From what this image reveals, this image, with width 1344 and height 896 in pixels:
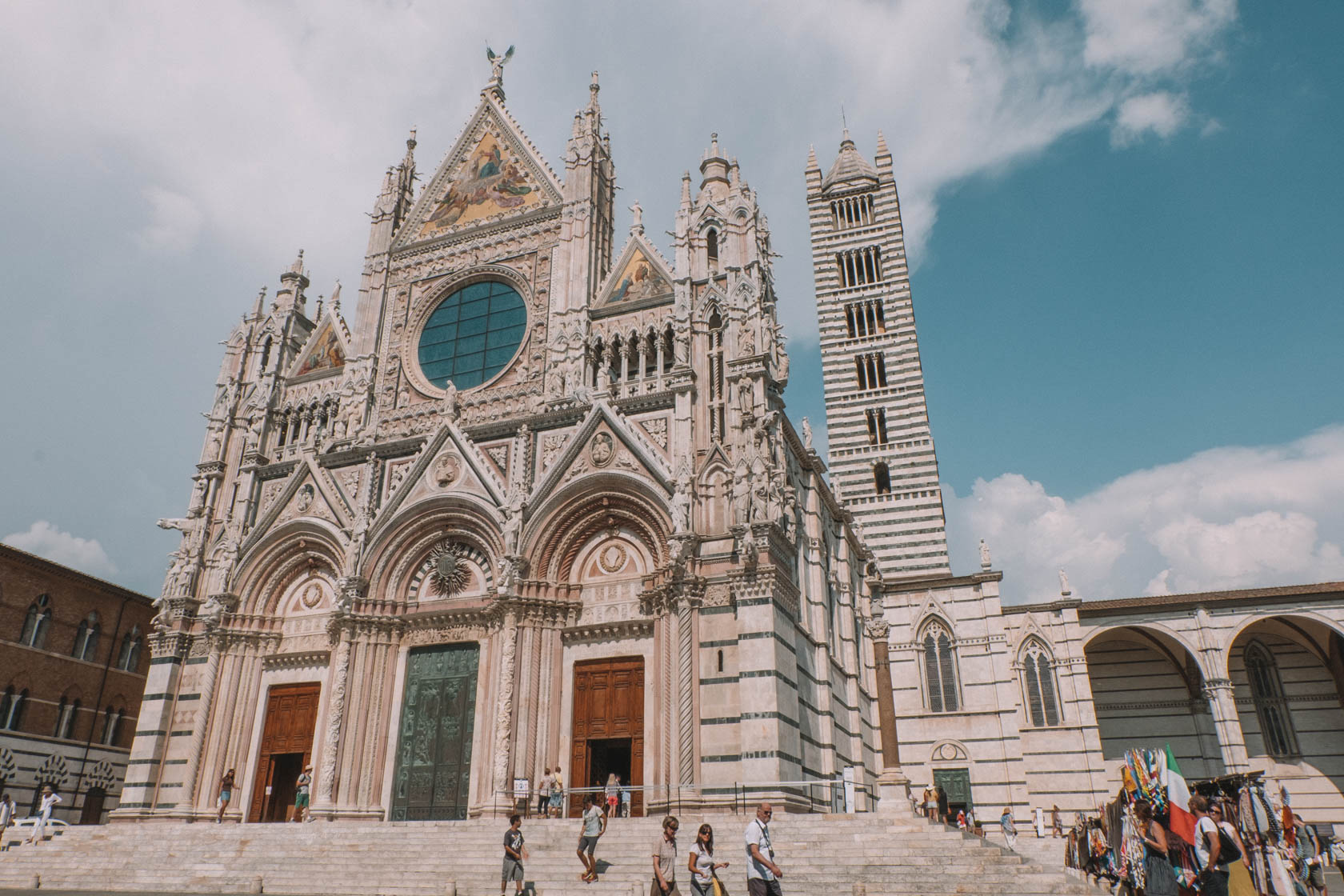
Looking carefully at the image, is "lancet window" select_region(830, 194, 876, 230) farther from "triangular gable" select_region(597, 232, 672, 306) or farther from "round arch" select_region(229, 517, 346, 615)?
"round arch" select_region(229, 517, 346, 615)

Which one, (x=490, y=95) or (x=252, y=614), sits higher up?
(x=490, y=95)

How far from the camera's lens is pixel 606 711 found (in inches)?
786

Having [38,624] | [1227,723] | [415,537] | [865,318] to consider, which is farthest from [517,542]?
[865,318]

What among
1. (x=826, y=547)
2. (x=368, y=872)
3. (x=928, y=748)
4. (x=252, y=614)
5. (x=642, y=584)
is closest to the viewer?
(x=368, y=872)

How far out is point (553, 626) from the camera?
20.9 metres

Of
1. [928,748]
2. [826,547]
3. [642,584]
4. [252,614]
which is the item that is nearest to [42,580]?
[252,614]

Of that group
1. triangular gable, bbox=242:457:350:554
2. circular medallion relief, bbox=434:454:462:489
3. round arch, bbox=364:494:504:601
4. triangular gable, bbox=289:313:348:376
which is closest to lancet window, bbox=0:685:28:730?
triangular gable, bbox=242:457:350:554

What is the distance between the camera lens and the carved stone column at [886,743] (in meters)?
15.8

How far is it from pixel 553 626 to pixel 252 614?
913 centimetres

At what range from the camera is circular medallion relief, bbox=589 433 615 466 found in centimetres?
2142

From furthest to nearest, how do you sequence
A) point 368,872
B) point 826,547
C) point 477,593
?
point 826,547, point 477,593, point 368,872

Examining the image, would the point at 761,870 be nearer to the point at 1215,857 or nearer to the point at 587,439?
the point at 1215,857

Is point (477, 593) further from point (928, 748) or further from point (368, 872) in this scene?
point (928, 748)

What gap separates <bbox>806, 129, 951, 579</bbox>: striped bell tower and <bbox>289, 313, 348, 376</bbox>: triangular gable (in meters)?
17.5
